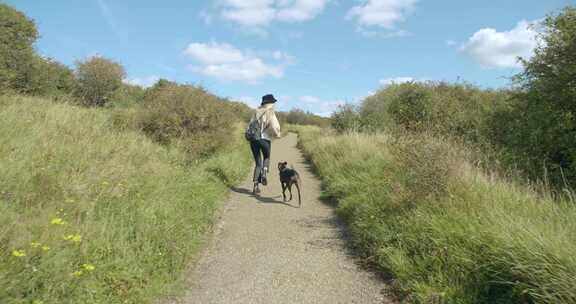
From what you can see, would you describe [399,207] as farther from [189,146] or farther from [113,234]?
[189,146]

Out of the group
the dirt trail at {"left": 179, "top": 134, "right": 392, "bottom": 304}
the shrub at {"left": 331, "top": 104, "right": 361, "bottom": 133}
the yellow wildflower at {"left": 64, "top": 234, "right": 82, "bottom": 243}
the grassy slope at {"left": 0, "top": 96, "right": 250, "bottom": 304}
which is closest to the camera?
the grassy slope at {"left": 0, "top": 96, "right": 250, "bottom": 304}

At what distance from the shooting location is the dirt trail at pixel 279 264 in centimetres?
310

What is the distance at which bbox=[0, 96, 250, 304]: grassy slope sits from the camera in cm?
252

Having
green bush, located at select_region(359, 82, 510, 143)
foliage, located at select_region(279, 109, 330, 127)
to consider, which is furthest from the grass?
foliage, located at select_region(279, 109, 330, 127)

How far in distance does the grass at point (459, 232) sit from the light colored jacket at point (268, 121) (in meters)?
2.32

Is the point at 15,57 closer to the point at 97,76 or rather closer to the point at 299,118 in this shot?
the point at 97,76

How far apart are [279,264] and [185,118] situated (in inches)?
299

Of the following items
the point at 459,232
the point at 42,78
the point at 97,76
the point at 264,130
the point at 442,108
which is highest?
the point at 97,76

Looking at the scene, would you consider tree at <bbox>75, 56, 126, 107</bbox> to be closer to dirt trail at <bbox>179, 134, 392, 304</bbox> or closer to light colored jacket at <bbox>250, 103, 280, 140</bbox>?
light colored jacket at <bbox>250, 103, 280, 140</bbox>

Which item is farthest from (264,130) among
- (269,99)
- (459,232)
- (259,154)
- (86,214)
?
(459,232)

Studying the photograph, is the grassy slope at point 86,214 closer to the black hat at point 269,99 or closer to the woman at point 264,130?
the woman at point 264,130

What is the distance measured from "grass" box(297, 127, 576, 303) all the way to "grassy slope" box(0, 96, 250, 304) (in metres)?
2.40

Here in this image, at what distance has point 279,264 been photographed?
3768 millimetres

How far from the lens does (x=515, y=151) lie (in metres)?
6.45
